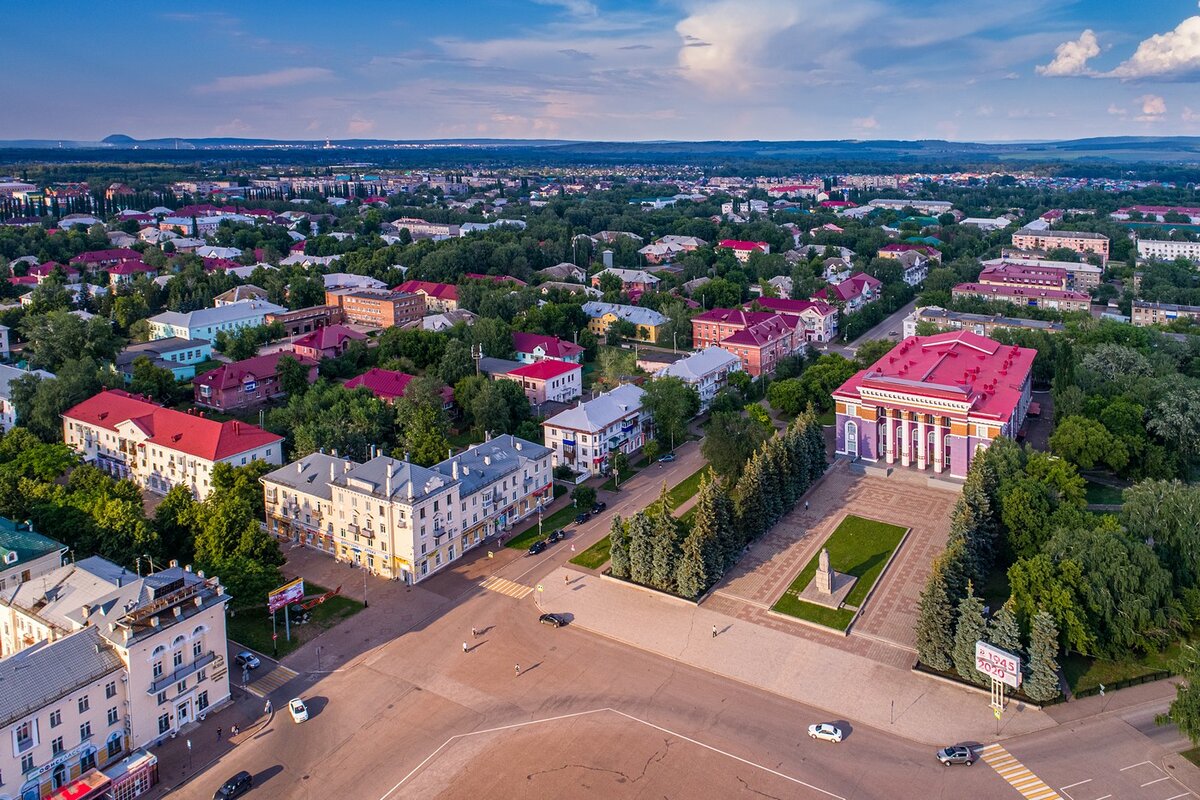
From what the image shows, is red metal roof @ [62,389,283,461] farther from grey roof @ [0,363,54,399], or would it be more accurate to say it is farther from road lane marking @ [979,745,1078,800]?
road lane marking @ [979,745,1078,800]

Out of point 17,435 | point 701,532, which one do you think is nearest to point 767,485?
point 701,532

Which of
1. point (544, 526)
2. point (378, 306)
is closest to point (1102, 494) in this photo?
point (544, 526)

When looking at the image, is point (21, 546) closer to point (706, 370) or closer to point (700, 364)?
point (706, 370)

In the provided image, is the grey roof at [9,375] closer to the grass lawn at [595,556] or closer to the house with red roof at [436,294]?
the house with red roof at [436,294]

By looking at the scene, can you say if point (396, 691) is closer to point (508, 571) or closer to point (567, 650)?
point (567, 650)

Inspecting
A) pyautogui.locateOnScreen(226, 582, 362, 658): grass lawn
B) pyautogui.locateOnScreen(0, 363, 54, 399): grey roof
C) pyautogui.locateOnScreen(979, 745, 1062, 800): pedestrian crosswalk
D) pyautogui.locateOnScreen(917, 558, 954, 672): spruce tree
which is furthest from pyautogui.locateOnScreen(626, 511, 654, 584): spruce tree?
pyautogui.locateOnScreen(0, 363, 54, 399): grey roof

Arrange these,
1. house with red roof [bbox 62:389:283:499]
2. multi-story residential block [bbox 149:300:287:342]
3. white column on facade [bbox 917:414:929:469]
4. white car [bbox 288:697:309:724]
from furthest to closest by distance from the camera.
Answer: multi-story residential block [bbox 149:300:287:342] → white column on facade [bbox 917:414:929:469] → house with red roof [bbox 62:389:283:499] → white car [bbox 288:697:309:724]
